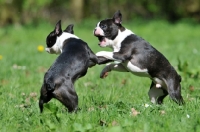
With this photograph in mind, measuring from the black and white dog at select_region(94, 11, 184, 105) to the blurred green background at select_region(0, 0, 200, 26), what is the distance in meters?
15.3

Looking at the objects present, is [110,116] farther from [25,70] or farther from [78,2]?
[78,2]

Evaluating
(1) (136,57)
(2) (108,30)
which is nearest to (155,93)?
(1) (136,57)

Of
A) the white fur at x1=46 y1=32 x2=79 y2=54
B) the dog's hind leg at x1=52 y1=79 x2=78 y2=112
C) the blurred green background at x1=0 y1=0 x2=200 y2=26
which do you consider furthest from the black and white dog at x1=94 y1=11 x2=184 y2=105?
the blurred green background at x1=0 y1=0 x2=200 y2=26

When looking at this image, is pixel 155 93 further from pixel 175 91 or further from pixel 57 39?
pixel 57 39

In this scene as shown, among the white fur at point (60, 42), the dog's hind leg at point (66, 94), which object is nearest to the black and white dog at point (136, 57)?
the white fur at point (60, 42)

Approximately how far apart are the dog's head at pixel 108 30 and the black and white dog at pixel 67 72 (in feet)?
1.40

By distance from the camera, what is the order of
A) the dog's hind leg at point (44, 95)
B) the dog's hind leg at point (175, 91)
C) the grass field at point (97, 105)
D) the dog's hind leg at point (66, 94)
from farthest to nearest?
the dog's hind leg at point (175, 91) < the dog's hind leg at point (44, 95) < the dog's hind leg at point (66, 94) < the grass field at point (97, 105)

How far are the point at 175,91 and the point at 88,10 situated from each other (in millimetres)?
19543

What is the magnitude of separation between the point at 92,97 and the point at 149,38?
10157mm

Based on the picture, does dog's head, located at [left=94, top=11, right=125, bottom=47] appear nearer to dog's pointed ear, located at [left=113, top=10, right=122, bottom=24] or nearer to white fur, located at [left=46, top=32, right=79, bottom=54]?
dog's pointed ear, located at [left=113, top=10, right=122, bottom=24]

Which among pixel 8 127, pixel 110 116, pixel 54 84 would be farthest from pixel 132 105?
pixel 8 127

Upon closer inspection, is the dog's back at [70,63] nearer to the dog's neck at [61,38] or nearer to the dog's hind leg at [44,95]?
the dog's hind leg at [44,95]

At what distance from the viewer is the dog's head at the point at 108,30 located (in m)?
5.91

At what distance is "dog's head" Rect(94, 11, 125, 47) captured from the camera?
5.91 metres
